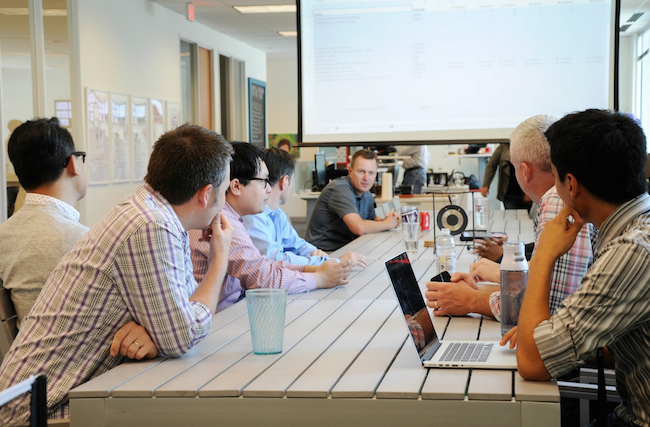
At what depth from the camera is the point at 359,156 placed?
15.8ft

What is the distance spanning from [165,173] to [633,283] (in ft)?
3.33

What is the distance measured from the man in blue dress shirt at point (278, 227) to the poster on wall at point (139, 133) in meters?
4.59

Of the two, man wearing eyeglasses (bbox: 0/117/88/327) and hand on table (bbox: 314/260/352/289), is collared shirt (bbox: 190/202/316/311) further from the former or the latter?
man wearing eyeglasses (bbox: 0/117/88/327)

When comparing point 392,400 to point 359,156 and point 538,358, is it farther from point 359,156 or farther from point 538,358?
point 359,156

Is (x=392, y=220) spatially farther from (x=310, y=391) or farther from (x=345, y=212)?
(x=310, y=391)

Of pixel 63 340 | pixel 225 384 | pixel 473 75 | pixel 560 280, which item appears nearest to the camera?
pixel 225 384

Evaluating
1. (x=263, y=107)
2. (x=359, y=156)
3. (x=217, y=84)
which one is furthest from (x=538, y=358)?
(x=263, y=107)

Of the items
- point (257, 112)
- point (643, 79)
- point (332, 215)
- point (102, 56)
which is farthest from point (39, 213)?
point (643, 79)

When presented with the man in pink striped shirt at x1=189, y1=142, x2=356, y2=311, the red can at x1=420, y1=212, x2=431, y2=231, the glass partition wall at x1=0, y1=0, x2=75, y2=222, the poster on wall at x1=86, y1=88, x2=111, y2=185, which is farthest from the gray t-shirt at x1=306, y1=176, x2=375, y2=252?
the poster on wall at x1=86, y1=88, x2=111, y2=185

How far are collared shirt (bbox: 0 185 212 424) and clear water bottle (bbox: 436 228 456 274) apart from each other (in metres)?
1.35

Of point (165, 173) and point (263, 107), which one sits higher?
point (263, 107)

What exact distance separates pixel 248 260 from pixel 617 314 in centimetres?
135

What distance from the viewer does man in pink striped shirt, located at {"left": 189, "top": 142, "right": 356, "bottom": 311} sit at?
235 cm

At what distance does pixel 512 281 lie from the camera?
5.50 feet
